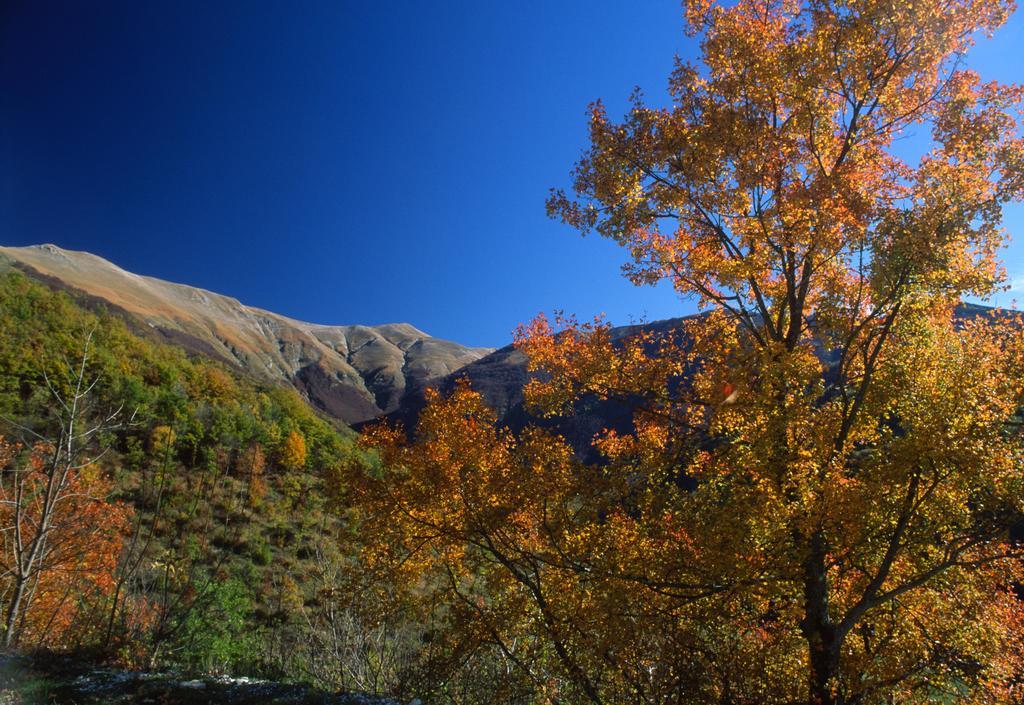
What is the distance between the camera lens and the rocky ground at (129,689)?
573cm

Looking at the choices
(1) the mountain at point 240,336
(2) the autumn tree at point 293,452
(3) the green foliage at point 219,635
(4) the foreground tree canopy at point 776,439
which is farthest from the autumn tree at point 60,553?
(1) the mountain at point 240,336

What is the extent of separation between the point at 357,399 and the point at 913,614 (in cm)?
16357

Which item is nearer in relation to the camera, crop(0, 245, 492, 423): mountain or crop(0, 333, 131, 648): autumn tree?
crop(0, 333, 131, 648): autumn tree

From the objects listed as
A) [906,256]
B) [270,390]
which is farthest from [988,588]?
[270,390]

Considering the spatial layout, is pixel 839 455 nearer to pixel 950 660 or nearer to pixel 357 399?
pixel 950 660

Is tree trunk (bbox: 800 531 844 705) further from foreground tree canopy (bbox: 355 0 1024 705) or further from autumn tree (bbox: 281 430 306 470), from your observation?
autumn tree (bbox: 281 430 306 470)

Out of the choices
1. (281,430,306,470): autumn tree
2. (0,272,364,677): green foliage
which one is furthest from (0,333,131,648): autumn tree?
(281,430,306,470): autumn tree

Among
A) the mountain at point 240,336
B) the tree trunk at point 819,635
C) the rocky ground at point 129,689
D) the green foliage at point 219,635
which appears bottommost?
the green foliage at point 219,635

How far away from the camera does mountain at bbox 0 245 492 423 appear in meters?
123

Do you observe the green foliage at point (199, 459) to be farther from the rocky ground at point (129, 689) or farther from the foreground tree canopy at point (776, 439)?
the foreground tree canopy at point (776, 439)

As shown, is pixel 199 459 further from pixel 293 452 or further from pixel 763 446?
pixel 763 446

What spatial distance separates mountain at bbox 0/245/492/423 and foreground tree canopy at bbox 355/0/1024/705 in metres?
115

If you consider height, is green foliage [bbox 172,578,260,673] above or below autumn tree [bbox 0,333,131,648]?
below

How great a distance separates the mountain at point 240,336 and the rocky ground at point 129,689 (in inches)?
4441
